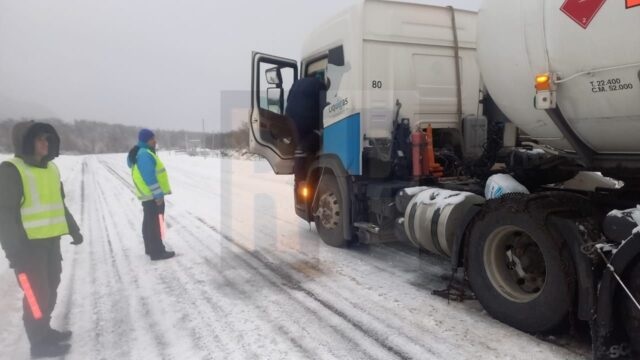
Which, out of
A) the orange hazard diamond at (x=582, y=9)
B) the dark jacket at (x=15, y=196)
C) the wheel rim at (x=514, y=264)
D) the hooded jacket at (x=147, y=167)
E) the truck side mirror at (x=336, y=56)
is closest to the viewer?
the orange hazard diamond at (x=582, y=9)

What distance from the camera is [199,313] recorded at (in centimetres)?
391

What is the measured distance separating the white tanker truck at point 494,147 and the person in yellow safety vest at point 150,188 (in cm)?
150

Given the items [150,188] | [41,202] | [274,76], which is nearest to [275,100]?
[274,76]

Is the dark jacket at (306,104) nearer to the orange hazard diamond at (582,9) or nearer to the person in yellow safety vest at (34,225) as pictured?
the person in yellow safety vest at (34,225)

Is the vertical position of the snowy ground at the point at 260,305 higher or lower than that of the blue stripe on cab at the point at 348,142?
lower

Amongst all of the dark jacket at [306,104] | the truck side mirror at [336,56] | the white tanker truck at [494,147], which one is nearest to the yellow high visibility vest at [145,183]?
the white tanker truck at [494,147]

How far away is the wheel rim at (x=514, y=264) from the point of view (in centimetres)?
333

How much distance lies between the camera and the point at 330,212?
5.92m

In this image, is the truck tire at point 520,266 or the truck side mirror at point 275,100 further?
the truck side mirror at point 275,100

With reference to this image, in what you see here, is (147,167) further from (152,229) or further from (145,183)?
(152,229)

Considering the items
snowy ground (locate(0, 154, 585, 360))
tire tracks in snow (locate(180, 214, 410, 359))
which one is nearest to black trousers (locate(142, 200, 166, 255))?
snowy ground (locate(0, 154, 585, 360))

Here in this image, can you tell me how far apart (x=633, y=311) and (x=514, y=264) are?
0.96 m

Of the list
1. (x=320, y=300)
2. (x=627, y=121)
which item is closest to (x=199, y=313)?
(x=320, y=300)

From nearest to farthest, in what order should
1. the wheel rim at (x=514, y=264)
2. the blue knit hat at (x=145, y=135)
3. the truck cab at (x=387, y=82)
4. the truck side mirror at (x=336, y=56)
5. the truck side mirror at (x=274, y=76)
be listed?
the wheel rim at (x=514, y=264) → the truck cab at (x=387, y=82) → the truck side mirror at (x=336, y=56) → the blue knit hat at (x=145, y=135) → the truck side mirror at (x=274, y=76)
